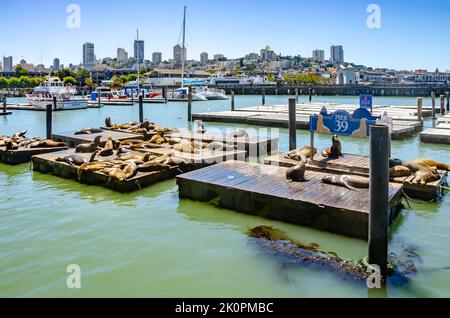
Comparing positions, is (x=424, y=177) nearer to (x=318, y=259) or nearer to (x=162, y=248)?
(x=318, y=259)

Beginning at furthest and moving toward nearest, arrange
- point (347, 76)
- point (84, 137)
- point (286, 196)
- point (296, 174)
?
point (347, 76)
point (84, 137)
point (296, 174)
point (286, 196)

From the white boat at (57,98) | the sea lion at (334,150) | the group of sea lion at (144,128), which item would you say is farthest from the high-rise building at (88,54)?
the sea lion at (334,150)

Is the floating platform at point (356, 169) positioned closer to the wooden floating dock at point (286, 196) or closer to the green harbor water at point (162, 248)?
the green harbor water at point (162, 248)

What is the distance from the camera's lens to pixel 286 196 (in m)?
6.89

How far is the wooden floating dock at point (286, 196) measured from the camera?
20.6 feet

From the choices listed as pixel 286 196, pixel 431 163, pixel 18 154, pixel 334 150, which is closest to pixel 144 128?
pixel 18 154

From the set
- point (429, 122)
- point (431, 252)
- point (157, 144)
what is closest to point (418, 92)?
point (429, 122)

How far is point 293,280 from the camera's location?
16.2ft

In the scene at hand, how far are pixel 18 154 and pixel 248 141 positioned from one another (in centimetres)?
678

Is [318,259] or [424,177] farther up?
[424,177]

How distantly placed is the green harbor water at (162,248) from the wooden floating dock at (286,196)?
214mm
